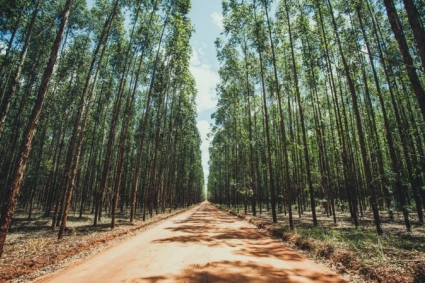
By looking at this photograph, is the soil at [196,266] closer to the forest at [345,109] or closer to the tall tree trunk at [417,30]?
the forest at [345,109]

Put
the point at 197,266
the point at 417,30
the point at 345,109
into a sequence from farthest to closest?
the point at 345,109
the point at 197,266
the point at 417,30

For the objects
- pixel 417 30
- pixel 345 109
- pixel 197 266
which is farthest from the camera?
pixel 345 109

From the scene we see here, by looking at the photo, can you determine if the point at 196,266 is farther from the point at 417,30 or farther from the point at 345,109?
the point at 345,109

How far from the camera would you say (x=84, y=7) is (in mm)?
21344

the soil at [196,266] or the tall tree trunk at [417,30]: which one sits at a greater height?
the tall tree trunk at [417,30]

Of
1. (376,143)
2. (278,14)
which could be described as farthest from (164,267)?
(376,143)

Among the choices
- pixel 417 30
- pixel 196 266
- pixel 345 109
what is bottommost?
pixel 196 266

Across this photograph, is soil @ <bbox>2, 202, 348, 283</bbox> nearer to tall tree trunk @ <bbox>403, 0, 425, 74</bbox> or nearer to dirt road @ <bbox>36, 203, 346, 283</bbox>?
dirt road @ <bbox>36, 203, 346, 283</bbox>

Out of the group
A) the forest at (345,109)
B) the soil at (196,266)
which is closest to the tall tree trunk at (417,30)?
the forest at (345,109)

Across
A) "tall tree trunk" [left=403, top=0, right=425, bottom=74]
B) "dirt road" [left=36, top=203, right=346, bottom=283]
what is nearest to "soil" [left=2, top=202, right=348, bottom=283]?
"dirt road" [left=36, top=203, right=346, bottom=283]

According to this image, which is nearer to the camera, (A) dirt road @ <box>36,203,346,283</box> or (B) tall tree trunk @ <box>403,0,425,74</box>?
(A) dirt road @ <box>36,203,346,283</box>

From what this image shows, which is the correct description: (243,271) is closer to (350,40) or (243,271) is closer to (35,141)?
(350,40)

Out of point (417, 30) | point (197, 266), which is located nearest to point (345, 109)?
point (417, 30)

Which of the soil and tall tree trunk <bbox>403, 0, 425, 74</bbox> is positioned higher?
tall tree trunk <bbox>403, 0, 425, 74</bbox>
